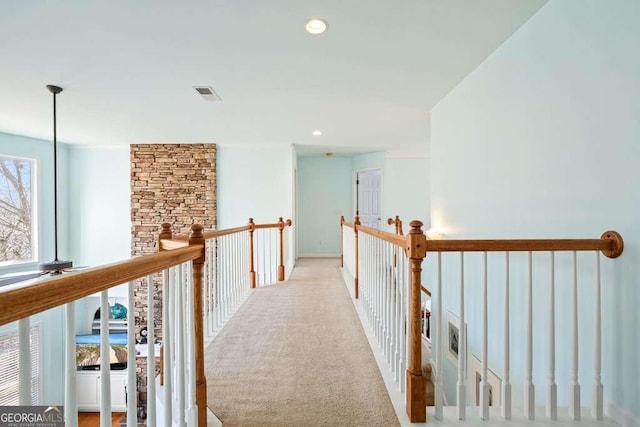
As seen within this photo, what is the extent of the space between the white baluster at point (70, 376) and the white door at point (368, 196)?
6813 millimetres

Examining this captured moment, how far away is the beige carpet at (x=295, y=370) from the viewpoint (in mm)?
1694

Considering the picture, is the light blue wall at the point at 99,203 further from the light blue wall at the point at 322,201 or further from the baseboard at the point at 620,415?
the baseboard at the point at 620,415

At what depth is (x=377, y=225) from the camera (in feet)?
23.9

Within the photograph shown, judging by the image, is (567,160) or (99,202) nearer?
(567,160)

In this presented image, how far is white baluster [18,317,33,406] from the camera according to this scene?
27.8 inches

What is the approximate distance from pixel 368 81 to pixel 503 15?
1.25 meters

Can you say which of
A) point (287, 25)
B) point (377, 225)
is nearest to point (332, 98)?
point (287, 25)

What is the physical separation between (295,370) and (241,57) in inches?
96.8

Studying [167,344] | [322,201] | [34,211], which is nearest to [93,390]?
[34,211]

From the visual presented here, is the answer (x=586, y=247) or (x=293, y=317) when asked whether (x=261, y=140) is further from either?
(x=586, y=247)


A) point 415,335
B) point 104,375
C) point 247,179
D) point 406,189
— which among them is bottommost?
point 415,335

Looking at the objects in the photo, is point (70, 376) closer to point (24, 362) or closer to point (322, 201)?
point (24, 362)

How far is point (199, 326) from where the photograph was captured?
1.61 metres

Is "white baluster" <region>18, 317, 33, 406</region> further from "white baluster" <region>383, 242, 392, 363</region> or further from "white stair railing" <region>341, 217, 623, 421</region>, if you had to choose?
"white baluster" <region>383, 242, 392, 363</region>
